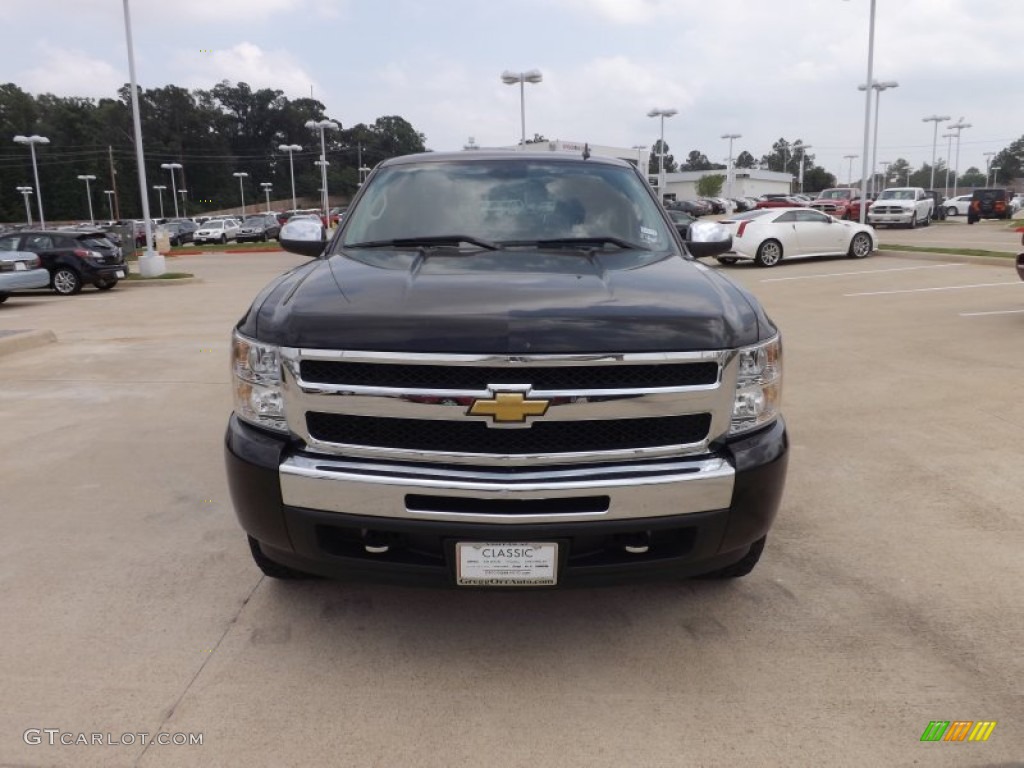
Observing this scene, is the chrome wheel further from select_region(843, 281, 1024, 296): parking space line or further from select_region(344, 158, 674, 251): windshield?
select_region(344, 158, 674, 251): windshield

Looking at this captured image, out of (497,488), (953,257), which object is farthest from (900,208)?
(497,488)

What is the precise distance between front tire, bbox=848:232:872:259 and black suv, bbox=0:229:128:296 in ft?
60.0

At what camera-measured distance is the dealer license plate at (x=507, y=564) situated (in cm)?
265

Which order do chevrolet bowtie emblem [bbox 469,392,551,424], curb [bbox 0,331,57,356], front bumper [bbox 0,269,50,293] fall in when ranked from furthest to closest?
front bumper [bbox 0,269,50,293] → curb [bbox 0,331,57,356] → chevrolet bowtie emblem [bbox 469,392,551,424]

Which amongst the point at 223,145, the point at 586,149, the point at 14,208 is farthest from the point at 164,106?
the point at 586,149

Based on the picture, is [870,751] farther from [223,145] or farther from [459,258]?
[223,145]

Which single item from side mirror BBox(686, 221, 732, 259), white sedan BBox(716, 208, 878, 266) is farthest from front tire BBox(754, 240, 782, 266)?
side mirror BBox(686, 221, 732, 259)

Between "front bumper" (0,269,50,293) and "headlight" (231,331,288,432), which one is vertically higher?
"headlight" (231,331,288,432)

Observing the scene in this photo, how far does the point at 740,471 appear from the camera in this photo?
9.06 ft

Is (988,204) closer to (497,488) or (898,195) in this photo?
(898,195)

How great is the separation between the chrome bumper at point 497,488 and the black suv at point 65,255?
18.2 m

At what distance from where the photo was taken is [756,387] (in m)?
2.88

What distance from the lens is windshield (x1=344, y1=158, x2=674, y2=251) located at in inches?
155

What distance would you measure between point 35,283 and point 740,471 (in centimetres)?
1740
